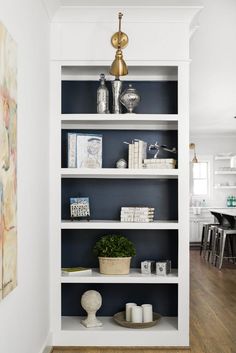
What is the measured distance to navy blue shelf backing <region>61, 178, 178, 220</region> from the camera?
4.77 metres

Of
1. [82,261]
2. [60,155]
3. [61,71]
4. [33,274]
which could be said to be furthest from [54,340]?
[61,71]

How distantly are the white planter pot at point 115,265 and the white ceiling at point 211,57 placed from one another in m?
2.06

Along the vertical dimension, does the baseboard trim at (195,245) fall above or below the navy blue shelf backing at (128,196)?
below

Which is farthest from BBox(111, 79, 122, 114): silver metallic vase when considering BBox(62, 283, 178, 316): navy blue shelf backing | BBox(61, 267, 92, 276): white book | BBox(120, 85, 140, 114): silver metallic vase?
BBox(62, 283, 178, 316): navy blue shelf backing

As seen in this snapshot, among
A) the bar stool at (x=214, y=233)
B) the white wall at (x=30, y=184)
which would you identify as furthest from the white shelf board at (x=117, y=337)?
the bar stool at (x=214, y=233)

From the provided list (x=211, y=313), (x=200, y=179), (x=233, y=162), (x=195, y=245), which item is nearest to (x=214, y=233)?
(x=233, y=162)

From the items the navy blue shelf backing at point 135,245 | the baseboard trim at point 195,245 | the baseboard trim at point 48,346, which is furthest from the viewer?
the baseboard trim at point 195,245

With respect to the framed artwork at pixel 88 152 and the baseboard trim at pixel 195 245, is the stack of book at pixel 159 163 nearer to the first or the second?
the framed artwork at pixel 88 152

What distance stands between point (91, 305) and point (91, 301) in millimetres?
35

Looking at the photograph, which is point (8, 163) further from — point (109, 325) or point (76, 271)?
point (109, 325)

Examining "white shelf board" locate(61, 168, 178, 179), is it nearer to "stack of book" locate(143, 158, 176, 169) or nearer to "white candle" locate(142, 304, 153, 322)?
"stack of book" locate(143, 158, 176, 169)

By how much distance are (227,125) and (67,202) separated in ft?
25.3

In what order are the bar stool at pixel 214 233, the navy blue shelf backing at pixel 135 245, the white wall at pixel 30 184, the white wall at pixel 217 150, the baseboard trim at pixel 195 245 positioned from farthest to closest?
the white wall at pixel 217 150 < the baseboard trim at pixel 195 245 < the bar stool at pixel 214 233 < the navy blue shelf backing at pixel 135 245 < the white wall at pixel 30 184

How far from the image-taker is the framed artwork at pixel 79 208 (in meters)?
4.60
